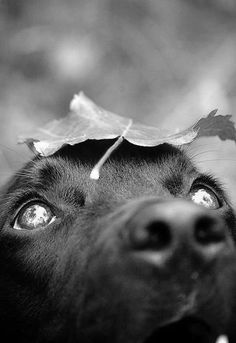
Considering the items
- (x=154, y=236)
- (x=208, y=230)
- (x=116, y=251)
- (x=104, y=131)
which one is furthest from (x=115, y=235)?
(x=104, y=131)

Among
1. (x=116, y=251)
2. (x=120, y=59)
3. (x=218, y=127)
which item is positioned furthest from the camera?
(x=120, y=59)

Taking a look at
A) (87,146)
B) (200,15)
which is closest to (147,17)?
(200,15)

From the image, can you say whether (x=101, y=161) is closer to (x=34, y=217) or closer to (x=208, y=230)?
(x=34, y=217)

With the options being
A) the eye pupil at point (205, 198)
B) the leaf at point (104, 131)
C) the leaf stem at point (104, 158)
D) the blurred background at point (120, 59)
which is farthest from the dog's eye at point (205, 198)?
the blurred background at point (120, 59)

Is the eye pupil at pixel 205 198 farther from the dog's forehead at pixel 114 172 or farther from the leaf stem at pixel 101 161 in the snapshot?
the leaf stem at pixel 101 161

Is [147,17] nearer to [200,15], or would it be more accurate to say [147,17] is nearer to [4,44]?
[200,15]

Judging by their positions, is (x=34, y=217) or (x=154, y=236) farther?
(x=34, y=217)
